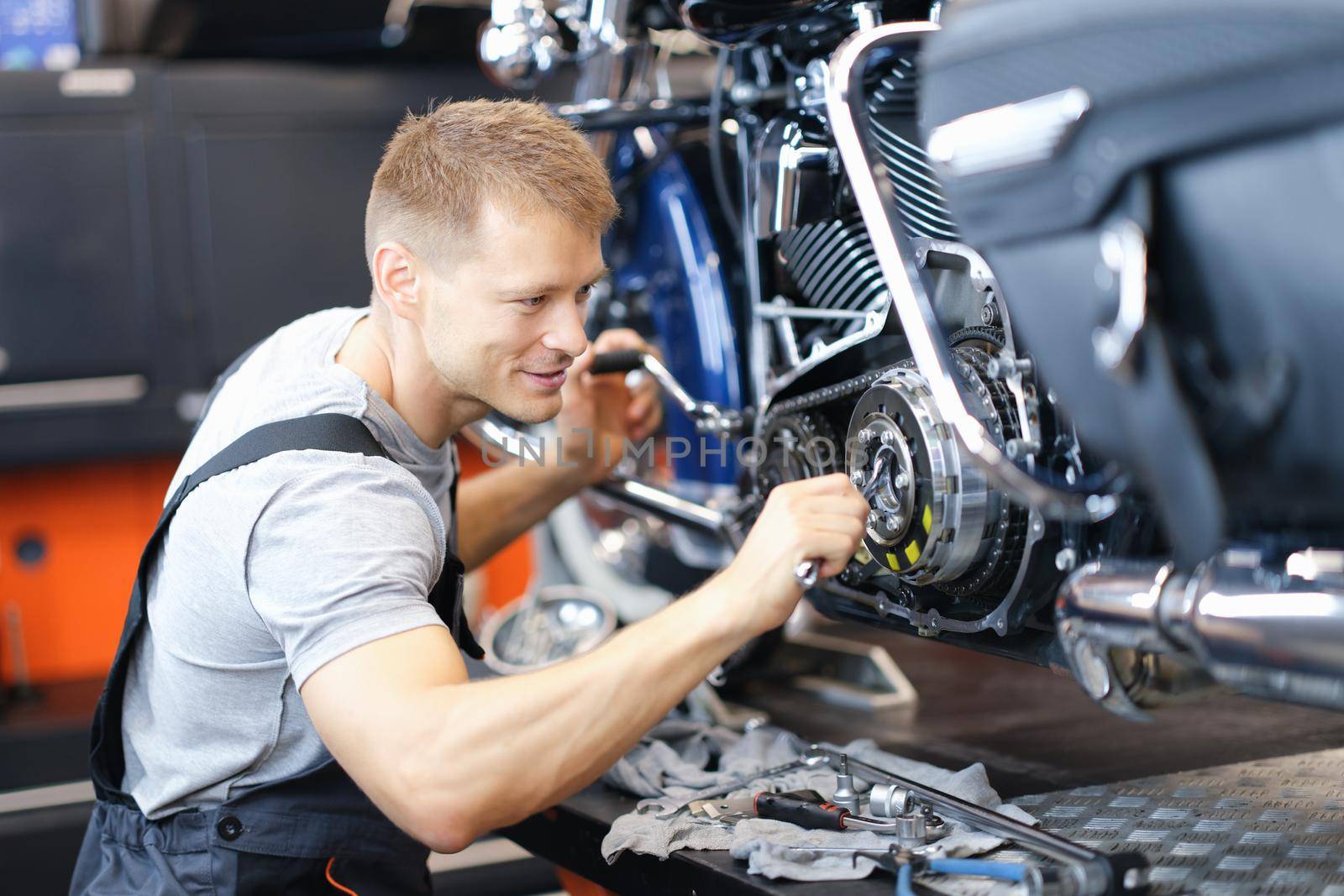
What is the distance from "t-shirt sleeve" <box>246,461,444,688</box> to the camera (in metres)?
1.11

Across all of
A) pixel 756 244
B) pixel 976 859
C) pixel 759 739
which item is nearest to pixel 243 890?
pixel 759 739

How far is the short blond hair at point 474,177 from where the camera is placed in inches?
50.2

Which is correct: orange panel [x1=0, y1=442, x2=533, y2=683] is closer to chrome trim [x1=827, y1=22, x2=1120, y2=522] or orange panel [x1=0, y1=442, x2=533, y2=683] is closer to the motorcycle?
the motorcycle

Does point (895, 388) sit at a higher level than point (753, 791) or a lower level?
higher

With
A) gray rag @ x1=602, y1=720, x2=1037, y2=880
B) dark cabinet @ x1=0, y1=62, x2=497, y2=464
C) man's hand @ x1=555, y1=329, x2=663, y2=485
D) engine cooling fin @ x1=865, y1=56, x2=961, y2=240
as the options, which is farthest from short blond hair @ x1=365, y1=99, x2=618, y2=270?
dark cabinet @ x1=0, y1=62, x2=497, y2=464

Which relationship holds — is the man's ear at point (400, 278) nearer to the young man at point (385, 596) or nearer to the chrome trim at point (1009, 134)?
the young man at point (385, 596)

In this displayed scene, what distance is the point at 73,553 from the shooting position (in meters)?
2.89

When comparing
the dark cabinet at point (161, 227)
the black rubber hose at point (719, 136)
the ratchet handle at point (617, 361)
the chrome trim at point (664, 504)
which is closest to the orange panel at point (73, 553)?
the dark cabinet at point (161, 227)

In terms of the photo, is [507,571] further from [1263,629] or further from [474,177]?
[1263,629]

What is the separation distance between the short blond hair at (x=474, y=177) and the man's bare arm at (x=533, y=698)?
365 millimetres

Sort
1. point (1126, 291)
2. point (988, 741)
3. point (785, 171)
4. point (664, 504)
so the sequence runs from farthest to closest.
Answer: point (664, 504), point (988, 741), point (785, 171), point (1126, 291)

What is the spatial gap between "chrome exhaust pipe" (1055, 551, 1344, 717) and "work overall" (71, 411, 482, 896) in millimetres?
609

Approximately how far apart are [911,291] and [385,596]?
0.49 m

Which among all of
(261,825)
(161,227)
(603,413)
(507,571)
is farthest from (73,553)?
(261,825)
